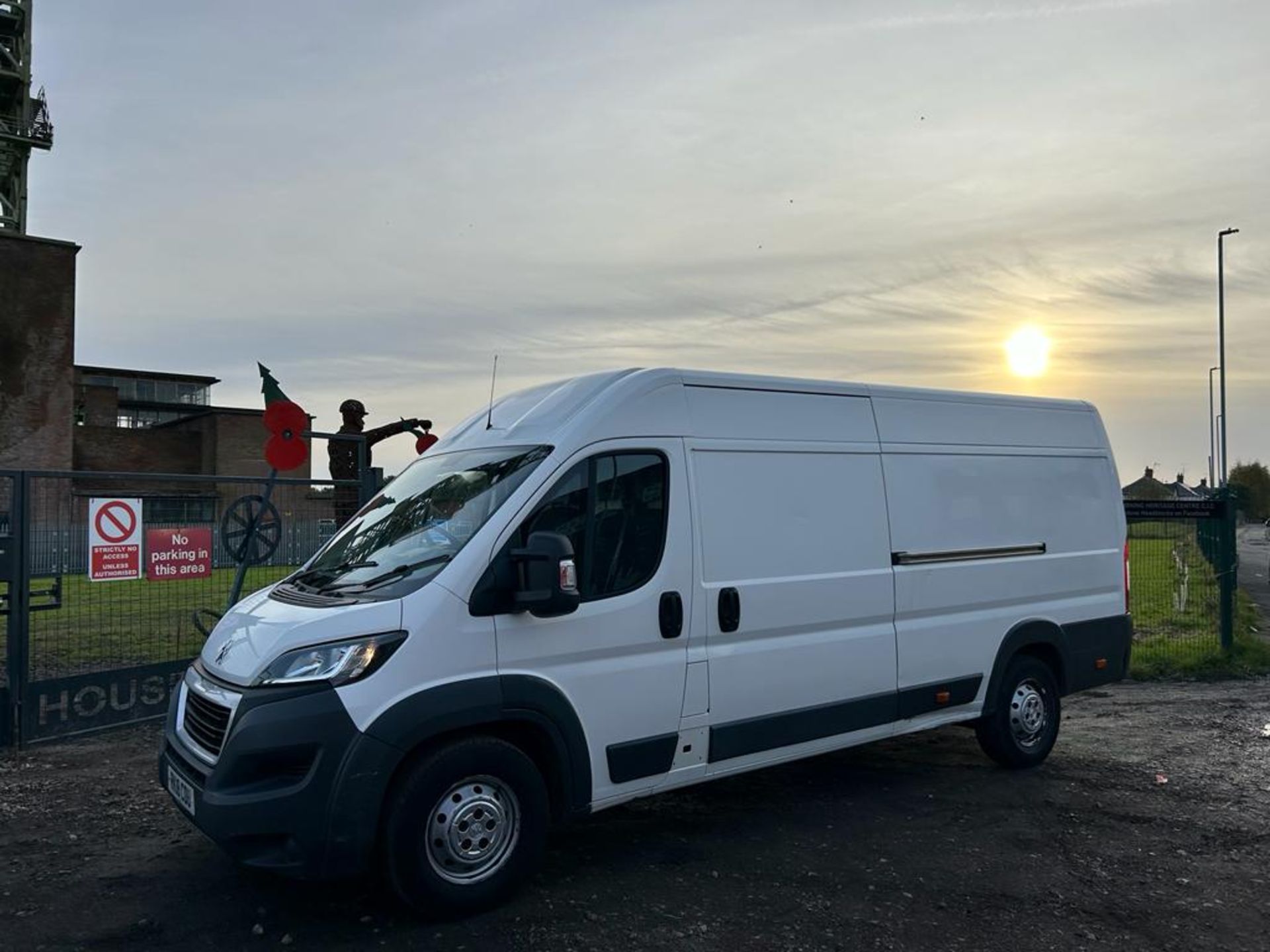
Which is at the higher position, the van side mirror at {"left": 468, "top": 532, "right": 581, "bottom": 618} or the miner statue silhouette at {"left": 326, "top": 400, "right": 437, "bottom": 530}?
the miner statue silhouette at {"left": 326, "top": 400, "right": 437, "bottom": 530}

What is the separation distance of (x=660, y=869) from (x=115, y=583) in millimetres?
5727

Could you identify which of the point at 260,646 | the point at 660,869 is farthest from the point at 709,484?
the point at 260,646

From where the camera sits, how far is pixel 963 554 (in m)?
6.27

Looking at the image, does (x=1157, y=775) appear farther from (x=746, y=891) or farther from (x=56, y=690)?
(x=56, y=690)

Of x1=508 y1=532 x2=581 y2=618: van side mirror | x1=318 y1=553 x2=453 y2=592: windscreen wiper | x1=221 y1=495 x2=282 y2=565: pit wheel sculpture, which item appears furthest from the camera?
x1=221 y1=495 x2=282 y2=565: pit wheel sculpture

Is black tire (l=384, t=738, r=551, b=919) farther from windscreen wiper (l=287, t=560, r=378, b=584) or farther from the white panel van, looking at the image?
windscreen wiper (l=287, t=560, r=378, b=584)

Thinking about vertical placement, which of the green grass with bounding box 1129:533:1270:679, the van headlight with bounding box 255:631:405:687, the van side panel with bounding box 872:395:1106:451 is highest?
the van side panel with bounding box 872:395:1106:451

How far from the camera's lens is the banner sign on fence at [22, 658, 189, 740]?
7230mm

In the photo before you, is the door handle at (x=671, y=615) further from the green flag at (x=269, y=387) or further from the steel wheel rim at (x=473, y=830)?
the green flag at (x=269, y=387)

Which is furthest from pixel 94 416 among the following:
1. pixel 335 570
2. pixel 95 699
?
pixel 335 570

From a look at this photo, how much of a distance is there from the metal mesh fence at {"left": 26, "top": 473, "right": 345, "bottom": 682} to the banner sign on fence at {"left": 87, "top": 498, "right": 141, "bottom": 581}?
0.05 m

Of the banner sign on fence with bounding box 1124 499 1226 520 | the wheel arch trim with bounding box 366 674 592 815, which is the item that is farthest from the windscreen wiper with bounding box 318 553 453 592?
the banner sign on fence with bounding box 1124 499 1226 520

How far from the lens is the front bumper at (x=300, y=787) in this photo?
12.9 feet

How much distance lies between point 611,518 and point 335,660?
4.69 feet
